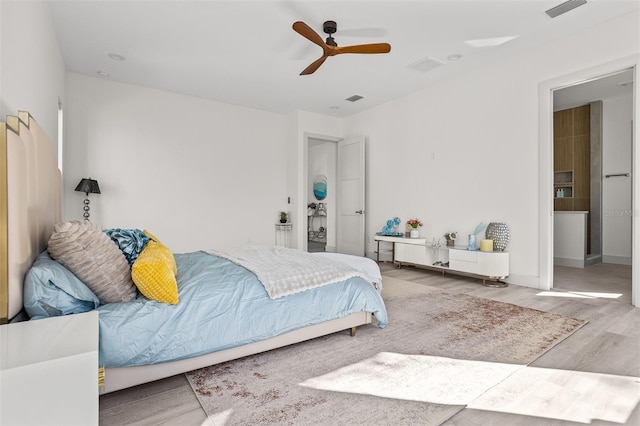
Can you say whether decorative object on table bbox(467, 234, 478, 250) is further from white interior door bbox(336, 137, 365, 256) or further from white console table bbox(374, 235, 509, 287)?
white interior door bbox(336, 137, 365, 256)

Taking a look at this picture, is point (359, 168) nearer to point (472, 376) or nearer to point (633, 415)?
point (472, 376)

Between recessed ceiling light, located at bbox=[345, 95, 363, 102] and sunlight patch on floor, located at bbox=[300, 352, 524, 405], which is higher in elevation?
recessed ceiling light, located at bbox=[345, 95, 363, 102]

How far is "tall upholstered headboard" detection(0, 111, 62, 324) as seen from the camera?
1.31 metres

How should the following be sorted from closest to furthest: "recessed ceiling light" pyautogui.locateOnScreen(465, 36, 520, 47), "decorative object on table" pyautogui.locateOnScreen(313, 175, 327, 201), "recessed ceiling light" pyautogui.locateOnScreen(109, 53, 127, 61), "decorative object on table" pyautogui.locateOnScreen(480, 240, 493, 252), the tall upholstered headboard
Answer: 1. the tall upholstered headboard
2. "recessed ceiling light" pyautogui.locateOnScreen(465, 36, 520, 47)
3. "recessed ceiling light" pyautogui.locateOnScreen(109, 53, 127, 61)
4. "decorative object on table" pyautogui.locateOnScreen(480, 240, 493, 252)
5. "decorative object on table" pyautogui.locateOnScreen(313, 175, 327, 201)

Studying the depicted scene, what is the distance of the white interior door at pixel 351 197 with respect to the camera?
6.32 metres

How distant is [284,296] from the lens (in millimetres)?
2146

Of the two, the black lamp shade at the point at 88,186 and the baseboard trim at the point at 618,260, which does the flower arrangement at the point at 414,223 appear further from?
the black lamp shade at the point at 88,186

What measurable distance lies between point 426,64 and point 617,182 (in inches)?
165

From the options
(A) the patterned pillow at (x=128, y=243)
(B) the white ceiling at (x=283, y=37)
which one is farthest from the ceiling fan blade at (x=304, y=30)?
(A) the patterned pillow at (x=128, y=243)

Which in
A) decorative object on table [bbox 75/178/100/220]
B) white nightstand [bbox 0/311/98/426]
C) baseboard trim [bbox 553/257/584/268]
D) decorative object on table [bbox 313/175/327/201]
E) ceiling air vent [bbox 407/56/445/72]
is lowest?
baseboard trim [bbox 553/257/584/268]

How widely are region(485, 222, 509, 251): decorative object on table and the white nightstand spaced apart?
441 centimetres

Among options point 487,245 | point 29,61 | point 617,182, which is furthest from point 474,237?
point 29,61

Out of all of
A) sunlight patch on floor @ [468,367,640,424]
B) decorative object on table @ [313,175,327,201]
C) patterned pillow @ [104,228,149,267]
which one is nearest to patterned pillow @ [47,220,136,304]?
patterned pillow @ [104,228,149,267]

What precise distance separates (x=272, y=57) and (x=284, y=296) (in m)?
3.27
